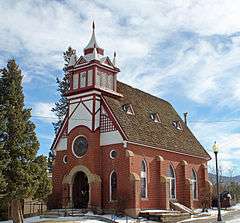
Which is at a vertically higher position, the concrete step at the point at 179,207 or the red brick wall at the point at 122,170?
the red brick wall at the point at 122,170

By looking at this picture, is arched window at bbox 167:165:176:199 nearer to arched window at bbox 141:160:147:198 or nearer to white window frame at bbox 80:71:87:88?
arched window at bbox 141:160:147:198

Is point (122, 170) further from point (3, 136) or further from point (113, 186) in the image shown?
point (3, 136)

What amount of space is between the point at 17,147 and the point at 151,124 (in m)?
17.3

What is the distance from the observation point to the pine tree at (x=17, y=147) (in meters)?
29.6

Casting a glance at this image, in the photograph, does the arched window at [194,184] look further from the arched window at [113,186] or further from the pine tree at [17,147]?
the pine tree at [17,147]

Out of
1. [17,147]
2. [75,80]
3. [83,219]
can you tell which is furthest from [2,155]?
[75,80]

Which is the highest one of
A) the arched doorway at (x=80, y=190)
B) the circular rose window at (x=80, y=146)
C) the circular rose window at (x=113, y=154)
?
the circular rose window at (x=80, y=146)

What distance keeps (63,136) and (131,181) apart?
9861 mm

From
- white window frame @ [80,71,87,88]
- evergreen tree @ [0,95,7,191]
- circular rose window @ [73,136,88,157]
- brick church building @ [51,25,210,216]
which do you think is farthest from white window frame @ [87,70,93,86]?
evergreen tree @ [0,95,7,191]

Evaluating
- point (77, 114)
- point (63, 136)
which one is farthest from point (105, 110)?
point (63, 136)

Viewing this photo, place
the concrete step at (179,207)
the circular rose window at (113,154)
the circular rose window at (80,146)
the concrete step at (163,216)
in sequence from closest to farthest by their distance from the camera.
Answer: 1. the concrete step at (163,216)
2. the circular rose window at (113,154)
3. the circular rose window at (80,146)
4. the concrete step at (179,207)

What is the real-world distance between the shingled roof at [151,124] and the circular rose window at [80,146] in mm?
3946

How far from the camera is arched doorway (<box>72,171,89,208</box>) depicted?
40.2 metres

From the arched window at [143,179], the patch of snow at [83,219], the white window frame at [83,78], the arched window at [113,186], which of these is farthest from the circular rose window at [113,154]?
the white window frame at [83,78]
